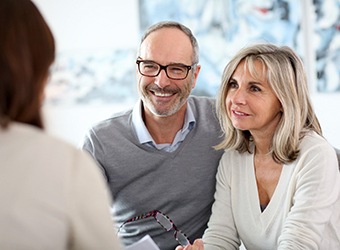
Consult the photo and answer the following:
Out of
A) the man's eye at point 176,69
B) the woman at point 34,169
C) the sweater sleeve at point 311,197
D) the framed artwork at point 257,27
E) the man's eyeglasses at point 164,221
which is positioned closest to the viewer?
the woman at point 34,169

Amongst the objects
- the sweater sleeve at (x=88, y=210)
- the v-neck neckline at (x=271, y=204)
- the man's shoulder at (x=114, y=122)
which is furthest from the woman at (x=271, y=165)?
the sweater sleeve at (x=88, y=210)

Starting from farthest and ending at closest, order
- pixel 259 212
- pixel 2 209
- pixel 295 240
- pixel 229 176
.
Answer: pixel 229 176 → pixel 259 212 → pixel 295 240 → pixel 2 209

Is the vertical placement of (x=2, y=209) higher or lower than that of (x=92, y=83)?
higher

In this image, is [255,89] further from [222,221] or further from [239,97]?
[222,221]

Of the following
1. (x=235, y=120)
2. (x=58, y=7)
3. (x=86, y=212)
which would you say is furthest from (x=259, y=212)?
(x=58, y=7)

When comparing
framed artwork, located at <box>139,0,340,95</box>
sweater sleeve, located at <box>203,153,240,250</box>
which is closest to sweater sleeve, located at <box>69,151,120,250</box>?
sweater sleeve, located at <box>203,153,240,250</box>

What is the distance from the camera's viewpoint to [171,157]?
2113 mm

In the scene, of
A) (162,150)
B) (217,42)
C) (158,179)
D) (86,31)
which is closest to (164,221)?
(158,179)

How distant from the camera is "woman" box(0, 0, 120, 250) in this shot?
90cm

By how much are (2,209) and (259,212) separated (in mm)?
1157

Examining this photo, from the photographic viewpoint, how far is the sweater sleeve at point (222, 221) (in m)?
1.96

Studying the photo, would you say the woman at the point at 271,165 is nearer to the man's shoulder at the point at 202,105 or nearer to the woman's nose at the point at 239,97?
the woman's nose at the point at 239,97

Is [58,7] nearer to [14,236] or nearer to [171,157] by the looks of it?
[171,157]

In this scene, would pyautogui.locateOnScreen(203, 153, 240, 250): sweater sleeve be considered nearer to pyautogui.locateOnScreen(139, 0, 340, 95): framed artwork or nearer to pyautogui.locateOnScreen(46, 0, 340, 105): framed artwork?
pyautogui.locateOnScreen(46, 0, 340, 105): framed artwork
